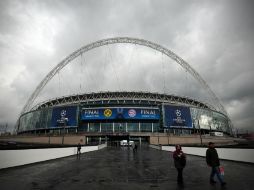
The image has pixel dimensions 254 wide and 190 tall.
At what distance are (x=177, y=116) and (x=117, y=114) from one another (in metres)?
25.0

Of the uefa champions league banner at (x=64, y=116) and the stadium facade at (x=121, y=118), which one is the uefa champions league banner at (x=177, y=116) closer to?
the stadium facade at (x=121, y=118)

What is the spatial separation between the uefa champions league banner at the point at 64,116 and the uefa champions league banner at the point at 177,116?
3710 cm

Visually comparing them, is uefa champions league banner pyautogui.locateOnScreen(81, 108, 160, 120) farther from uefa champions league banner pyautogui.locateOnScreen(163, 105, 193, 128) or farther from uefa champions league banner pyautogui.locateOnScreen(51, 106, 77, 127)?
uefa champions league banner pyautogui.locateOnScreen(163, 105, 193, 128)

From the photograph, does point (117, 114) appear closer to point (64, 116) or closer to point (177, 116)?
point (64, 116)

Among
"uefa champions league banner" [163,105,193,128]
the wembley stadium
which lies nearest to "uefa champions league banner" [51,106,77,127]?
the wembley stadium

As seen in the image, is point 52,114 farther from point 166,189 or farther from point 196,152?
point 166,189

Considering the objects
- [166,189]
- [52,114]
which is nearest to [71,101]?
[52,114]

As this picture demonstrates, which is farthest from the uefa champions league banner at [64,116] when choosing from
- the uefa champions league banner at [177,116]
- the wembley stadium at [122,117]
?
the uefa champions league banner at [177,116]

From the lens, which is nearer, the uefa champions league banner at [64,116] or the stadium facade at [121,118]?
the stadium facade at [121,118]

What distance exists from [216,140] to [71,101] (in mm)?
65515

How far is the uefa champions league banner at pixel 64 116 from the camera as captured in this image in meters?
85.1

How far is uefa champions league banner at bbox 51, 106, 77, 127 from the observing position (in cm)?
8512

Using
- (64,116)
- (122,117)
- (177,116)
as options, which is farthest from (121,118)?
(64,116)

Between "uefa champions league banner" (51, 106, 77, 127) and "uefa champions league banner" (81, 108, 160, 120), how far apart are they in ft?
13.9
